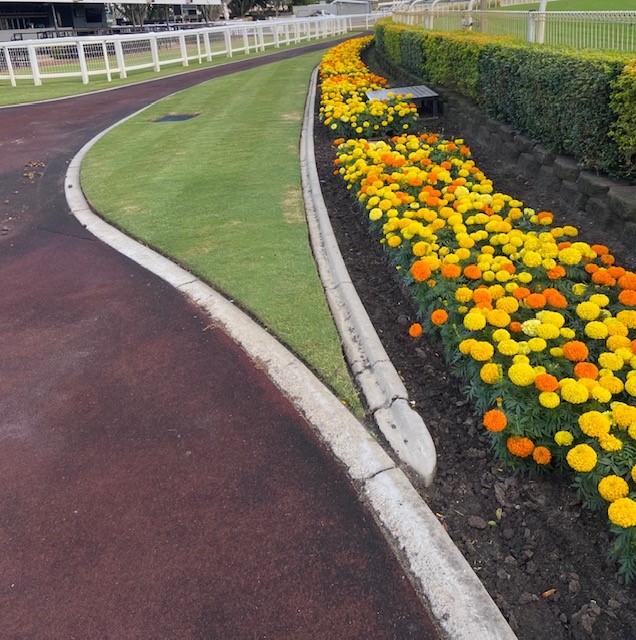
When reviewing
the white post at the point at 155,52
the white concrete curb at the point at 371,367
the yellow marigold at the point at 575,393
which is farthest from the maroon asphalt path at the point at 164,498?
the white post at the point at 155,52

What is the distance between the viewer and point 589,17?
633cm

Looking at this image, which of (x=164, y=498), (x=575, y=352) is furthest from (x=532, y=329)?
(x=164, y=498)

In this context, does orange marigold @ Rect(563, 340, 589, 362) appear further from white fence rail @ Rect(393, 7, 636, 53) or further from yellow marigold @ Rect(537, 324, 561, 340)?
white fence rail @ Rect(393, 7, 636, 53)

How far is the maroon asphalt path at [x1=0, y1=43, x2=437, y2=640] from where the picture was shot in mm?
2414

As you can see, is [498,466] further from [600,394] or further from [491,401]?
[600,394]

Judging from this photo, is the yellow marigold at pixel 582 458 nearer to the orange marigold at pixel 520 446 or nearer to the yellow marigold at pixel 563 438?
the yellow marigold at pixel 563 438

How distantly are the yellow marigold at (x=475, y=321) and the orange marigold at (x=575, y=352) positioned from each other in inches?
18.0

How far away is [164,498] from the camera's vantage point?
3008mm

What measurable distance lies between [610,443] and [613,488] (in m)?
0.23

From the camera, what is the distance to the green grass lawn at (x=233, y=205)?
4.63m

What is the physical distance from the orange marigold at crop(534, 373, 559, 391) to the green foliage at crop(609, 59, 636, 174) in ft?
10.0

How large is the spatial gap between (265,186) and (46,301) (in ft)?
11.4

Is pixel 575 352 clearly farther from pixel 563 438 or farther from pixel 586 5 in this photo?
pixel 586 5

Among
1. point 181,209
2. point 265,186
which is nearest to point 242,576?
point 181,209
